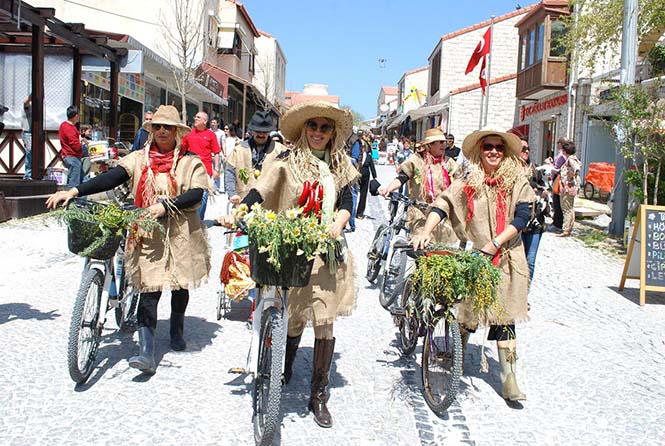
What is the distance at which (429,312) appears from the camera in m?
4.46

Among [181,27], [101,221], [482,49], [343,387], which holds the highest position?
[482,49]

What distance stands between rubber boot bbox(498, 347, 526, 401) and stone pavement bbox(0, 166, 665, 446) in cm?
8

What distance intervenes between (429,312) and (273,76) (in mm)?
53481

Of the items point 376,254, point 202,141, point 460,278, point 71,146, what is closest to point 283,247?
point 460,278

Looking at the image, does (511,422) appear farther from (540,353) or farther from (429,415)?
(540,353)

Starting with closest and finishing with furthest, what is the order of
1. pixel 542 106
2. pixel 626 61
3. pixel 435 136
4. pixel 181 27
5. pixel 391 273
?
1. pixel 391 273
2. pixel 435 136
3. pixel 626 61
4. pixel 181 27
5. pixel 542 106

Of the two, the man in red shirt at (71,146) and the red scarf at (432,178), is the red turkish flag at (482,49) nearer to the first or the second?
the man in red shirt at (71,146)

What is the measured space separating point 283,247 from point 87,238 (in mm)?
1543

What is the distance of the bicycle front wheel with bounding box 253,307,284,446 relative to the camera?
353 cm

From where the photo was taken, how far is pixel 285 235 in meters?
3.55

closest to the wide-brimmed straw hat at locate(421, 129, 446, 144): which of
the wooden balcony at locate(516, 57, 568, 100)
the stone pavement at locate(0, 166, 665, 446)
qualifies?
the stone pavement at locate(0, 166, 665, 446)

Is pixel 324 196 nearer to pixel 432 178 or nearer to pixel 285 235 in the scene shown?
pixel 285 235

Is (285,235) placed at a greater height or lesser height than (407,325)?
greater

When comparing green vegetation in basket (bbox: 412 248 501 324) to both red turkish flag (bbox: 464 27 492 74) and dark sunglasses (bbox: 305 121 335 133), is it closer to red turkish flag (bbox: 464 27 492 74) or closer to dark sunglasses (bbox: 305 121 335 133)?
dark sunglasses (bbox: 305 121 335 133)
